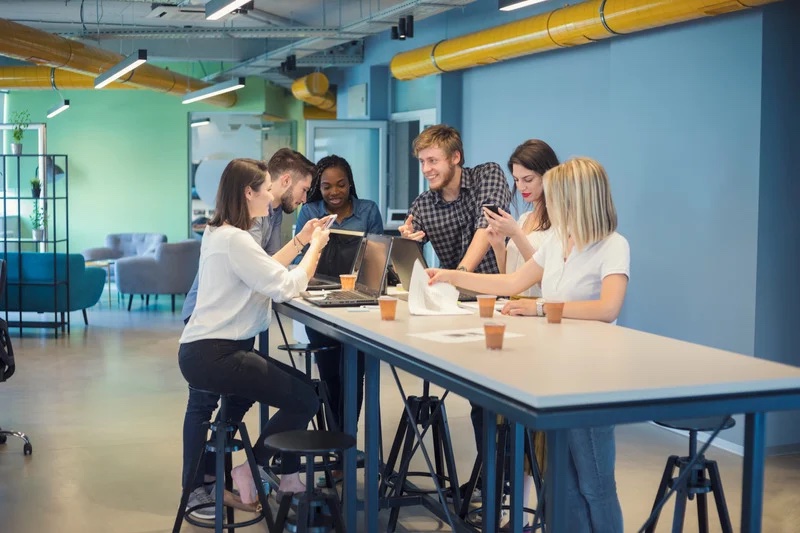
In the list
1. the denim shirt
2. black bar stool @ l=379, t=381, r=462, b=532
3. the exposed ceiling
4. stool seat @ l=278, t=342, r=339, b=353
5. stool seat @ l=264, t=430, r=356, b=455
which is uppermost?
the exposed ceiling

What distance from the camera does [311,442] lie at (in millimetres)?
Result: 3309

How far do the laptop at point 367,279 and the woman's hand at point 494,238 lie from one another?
46 centimetres

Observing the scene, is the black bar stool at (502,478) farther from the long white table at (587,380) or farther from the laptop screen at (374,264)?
the laptop screen at (374,264)

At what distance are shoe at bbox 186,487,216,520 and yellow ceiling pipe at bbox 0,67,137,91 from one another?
10259 millimetres

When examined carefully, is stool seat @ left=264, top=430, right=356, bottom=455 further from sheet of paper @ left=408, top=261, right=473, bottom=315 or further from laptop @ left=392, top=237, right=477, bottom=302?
laptop @ left=392, top=237, right=477, bottom=302

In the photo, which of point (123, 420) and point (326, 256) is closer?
point (326, 256)

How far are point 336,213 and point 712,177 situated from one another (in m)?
2.36

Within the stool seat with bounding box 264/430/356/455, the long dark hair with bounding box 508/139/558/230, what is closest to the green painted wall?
the long dark hair with bounding box 508/139/558/230

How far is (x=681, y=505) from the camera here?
10.9 feet

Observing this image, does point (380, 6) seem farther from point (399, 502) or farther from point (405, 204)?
point (399, 502)

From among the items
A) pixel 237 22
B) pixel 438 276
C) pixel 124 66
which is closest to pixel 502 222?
pixel 438 276

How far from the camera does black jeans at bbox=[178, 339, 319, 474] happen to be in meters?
3.92

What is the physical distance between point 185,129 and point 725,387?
15168 millimetres

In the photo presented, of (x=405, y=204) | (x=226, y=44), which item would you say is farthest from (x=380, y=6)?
(x=226, y=44)
